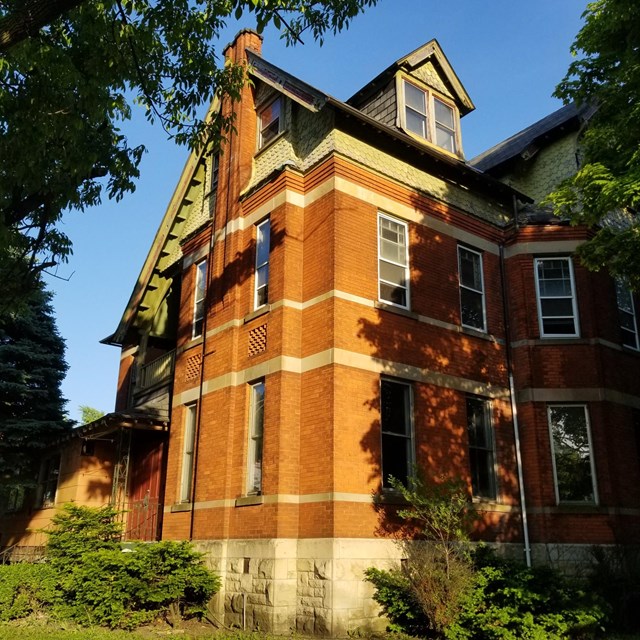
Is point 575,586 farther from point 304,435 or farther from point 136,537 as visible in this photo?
point 136,537

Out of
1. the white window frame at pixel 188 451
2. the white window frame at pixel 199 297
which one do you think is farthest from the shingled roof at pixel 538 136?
the white window frame at pixel 188 451

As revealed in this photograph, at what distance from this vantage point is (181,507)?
14562mm

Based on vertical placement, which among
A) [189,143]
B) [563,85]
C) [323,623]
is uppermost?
[563,85]

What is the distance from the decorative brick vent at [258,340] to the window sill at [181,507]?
366 cm

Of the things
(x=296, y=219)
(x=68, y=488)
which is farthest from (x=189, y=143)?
(x=68, y=488)

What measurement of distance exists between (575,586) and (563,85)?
9.75 metres

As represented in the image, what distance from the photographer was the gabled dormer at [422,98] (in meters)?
16.9

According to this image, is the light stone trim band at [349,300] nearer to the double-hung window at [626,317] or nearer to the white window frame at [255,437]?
the white window frame at [255,437]

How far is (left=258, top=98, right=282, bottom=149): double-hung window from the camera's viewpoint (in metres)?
15.9

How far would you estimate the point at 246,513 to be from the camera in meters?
12.6

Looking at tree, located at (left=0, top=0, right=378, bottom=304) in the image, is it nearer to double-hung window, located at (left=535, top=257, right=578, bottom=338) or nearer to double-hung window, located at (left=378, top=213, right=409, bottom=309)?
double-hung window, located at (left=378, top=213, right=409, bottom=309)

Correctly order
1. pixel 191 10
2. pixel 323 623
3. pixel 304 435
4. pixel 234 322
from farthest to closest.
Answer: pixel 234 322 → pixel 304 435 → pixel 323 623 → pixel 191 10

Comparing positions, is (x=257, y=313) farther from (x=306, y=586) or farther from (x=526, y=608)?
(x=526, y=608)

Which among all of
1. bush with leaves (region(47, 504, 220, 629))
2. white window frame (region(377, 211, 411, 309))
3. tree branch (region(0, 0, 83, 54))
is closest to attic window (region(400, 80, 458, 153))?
white window frame (region(377, 211, 411, 309))
